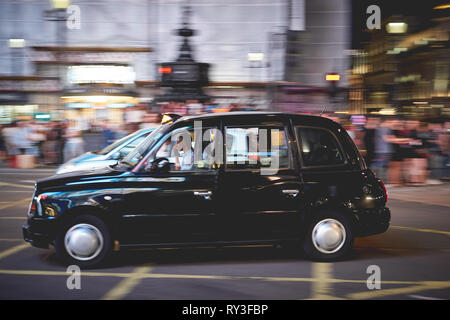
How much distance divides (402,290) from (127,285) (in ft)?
8.00

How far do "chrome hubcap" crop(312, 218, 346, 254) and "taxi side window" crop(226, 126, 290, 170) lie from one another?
2.46ft

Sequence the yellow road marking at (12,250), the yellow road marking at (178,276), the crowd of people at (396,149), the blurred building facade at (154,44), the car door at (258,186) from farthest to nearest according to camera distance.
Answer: the blurred building facade at (154,44), the crowd of people at (396,149), the yellow road marking at (12,250), the car door at (258,186), the yellow road marking at (178,276)

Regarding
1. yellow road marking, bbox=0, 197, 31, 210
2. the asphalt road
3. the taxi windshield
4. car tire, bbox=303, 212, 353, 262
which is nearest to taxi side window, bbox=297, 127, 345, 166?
car tire, bbox=303, 212, 353, 262

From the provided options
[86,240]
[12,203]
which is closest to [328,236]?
[86,240]

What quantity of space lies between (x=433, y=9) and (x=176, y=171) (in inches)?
2433

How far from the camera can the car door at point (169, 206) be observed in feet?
19.7

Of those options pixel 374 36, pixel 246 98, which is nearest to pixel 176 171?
pixel 246 98

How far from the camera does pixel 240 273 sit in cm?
580

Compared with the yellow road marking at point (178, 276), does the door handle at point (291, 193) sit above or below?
above

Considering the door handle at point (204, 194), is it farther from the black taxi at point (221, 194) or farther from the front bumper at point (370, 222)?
the front bumper at point (370, 222)

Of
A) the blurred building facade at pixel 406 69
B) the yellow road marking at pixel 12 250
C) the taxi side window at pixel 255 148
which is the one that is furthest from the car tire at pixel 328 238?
the blurred building facade at pixel 406 69

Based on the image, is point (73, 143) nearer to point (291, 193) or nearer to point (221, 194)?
point (221, 194)

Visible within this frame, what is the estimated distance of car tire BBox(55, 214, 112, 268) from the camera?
5.98m
